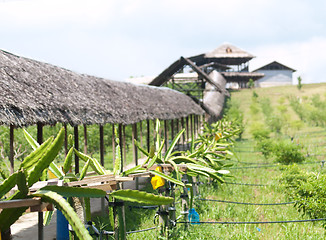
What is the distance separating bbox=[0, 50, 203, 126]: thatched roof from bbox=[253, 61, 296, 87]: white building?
4234 cm

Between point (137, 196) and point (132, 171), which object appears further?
point (132, 171)

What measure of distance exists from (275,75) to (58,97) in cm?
4854

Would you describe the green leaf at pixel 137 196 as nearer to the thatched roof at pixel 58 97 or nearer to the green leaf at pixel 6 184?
the green leaf at pixel 6 184

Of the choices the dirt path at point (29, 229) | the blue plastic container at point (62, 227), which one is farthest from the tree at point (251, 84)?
the blue plastic container at point (62, 227)

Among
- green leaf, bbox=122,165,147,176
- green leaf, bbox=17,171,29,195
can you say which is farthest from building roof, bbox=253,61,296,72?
green leaf, bbox=17,171,29,195

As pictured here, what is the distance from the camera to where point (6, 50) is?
295 inches

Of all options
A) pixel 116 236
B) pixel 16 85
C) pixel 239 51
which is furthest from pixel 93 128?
pixel 239 51

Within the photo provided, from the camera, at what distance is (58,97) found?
7340 mm

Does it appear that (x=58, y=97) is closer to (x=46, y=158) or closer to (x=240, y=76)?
(x=46, y=158)

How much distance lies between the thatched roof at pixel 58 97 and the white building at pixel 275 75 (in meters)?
42.3

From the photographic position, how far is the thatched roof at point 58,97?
5977 millimetres

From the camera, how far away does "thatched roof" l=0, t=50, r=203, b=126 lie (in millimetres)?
5977

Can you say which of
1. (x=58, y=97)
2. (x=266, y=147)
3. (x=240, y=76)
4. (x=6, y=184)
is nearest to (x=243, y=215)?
(x=58, y=97)

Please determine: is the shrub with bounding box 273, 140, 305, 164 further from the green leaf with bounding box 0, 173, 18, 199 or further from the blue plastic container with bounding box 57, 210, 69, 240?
the green leaf with bounding box 0, 173, 18, 199
